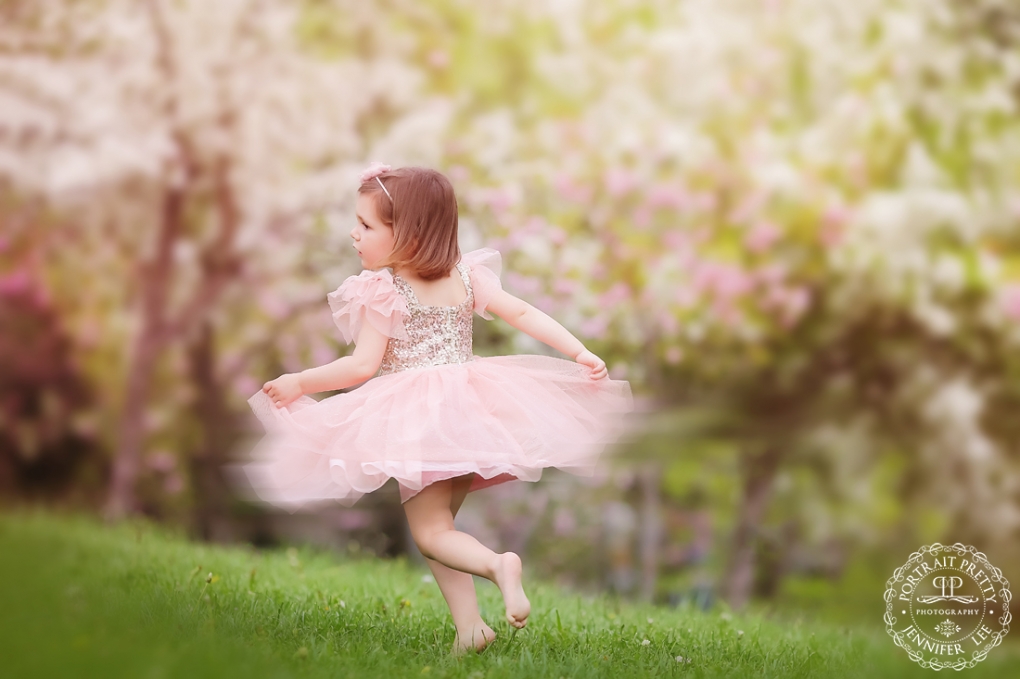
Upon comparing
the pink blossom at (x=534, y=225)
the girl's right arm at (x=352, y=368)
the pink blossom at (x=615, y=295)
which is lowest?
the girl's right arm at (x=352, y=368)

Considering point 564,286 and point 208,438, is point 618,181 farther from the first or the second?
point 208,438

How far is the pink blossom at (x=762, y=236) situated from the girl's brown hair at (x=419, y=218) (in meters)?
3.76

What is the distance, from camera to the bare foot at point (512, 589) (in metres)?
2.40

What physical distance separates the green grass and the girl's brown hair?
3.40ft

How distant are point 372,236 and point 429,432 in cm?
60

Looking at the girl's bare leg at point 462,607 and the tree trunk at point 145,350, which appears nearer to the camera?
the girl's bare leg at point 462,607

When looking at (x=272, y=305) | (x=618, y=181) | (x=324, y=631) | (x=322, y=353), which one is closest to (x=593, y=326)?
(x=618, y=181)

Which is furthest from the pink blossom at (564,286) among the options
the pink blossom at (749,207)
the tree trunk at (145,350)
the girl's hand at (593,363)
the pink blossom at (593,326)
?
the tree trunk at (145,350)

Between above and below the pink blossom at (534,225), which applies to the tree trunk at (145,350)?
below

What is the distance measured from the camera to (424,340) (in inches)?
109

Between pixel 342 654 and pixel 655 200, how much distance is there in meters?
4.26

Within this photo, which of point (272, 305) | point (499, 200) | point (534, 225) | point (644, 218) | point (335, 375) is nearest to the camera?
point (335, 375)

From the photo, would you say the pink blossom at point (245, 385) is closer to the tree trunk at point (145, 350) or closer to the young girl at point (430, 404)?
the tree trunk at point (145, 350)

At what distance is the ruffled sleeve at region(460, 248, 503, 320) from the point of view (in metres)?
2.88
